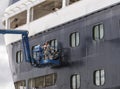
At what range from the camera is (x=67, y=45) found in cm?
2100

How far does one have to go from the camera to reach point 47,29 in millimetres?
22516

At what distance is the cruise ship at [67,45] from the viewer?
61.3ft

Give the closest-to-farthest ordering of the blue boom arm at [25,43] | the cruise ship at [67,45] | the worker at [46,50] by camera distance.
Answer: the cruise ship at [67,45], the worker at [46,50], the blue boom arm at [25,43]

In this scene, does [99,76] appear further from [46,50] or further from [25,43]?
[25,43]

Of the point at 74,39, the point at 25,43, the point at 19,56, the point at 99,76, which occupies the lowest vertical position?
the point at 99,76

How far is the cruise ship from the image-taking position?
1869cm

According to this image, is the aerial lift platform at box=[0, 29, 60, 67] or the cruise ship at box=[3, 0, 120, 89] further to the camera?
the aerial lift platform at box=[0, 29, 60, 67]

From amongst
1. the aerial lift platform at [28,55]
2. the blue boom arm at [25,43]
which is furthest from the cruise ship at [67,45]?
the blue boom arm at [25,43]

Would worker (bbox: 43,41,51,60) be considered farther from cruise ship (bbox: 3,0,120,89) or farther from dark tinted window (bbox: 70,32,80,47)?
dark tinted window (bbox: 70,32,80,47)

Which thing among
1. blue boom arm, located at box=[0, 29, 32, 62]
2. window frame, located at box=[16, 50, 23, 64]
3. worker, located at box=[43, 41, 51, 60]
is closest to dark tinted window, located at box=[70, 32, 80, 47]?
worker, located at box=[43, 41, 51, 60]

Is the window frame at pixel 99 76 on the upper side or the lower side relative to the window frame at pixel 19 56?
lower

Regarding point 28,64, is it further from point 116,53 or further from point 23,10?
point 116,53

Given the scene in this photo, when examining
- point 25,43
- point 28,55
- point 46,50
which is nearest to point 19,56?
point 25,43

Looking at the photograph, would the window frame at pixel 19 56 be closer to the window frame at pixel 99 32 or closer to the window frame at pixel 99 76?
the window frame at pixel 99 32
